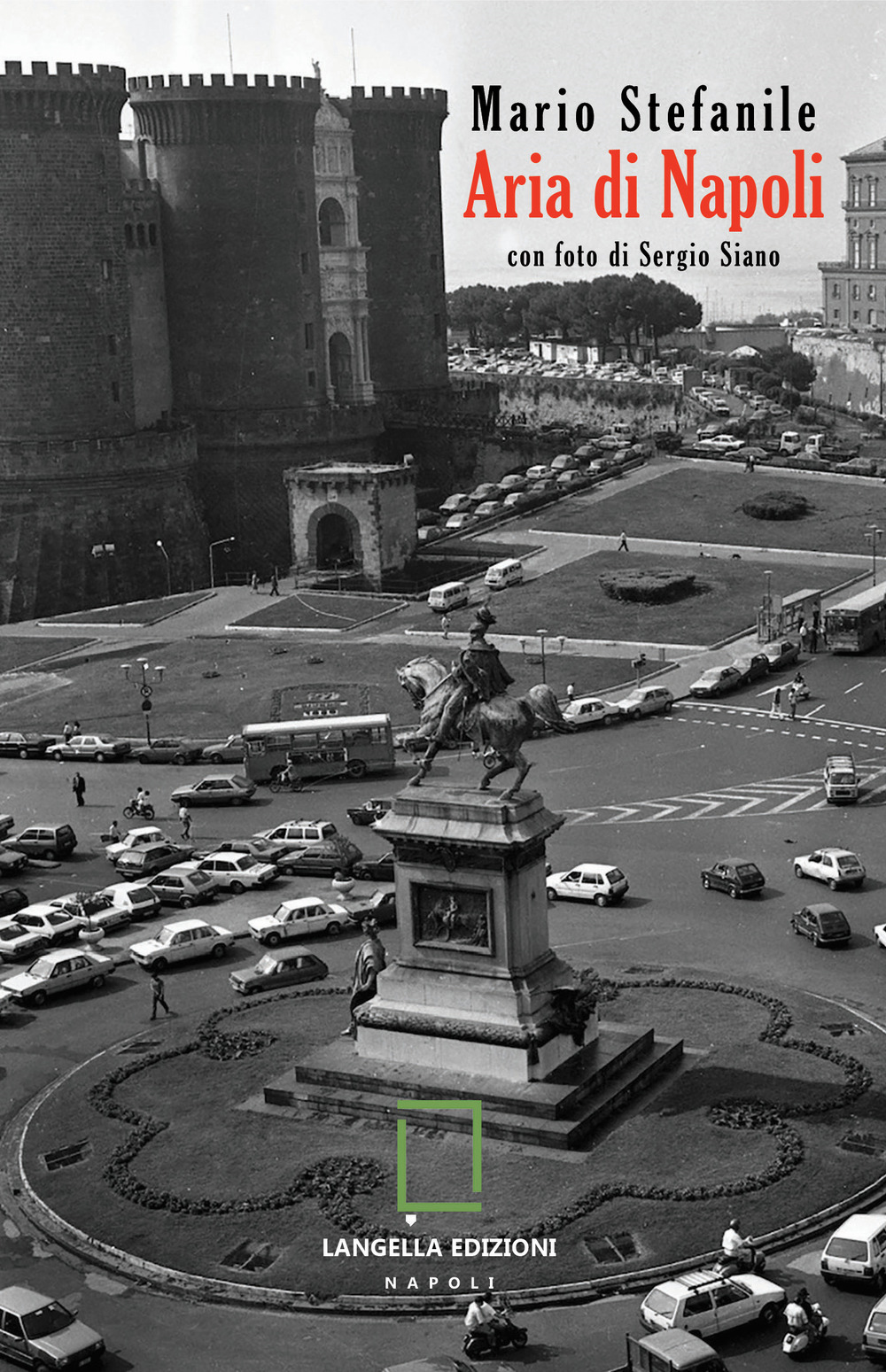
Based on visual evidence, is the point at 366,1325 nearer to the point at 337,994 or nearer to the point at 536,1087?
the point at 536,1087

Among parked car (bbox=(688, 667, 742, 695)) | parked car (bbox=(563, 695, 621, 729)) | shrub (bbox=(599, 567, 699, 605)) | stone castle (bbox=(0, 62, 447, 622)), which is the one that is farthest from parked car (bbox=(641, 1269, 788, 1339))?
stone castle (bbox=(0, 62, 447, 622))

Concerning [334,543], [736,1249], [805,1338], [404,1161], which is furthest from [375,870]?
[334,543]

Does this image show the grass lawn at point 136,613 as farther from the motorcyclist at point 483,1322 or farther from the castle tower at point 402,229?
the motorcyclist at point 483,1322

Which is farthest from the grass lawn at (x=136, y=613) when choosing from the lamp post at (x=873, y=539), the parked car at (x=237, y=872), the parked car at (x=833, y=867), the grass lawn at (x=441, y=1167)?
the grass lawn at (x=441, y=1167)

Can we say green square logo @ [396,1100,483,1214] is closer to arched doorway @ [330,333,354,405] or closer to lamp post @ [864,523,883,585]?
lamp post @ [864,523,883,585]

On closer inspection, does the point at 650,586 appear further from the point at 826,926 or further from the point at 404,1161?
the point at 404,1161

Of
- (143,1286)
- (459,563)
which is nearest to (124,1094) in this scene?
(143,1286)

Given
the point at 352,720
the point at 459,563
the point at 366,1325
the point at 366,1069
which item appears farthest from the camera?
the point at 459,563
